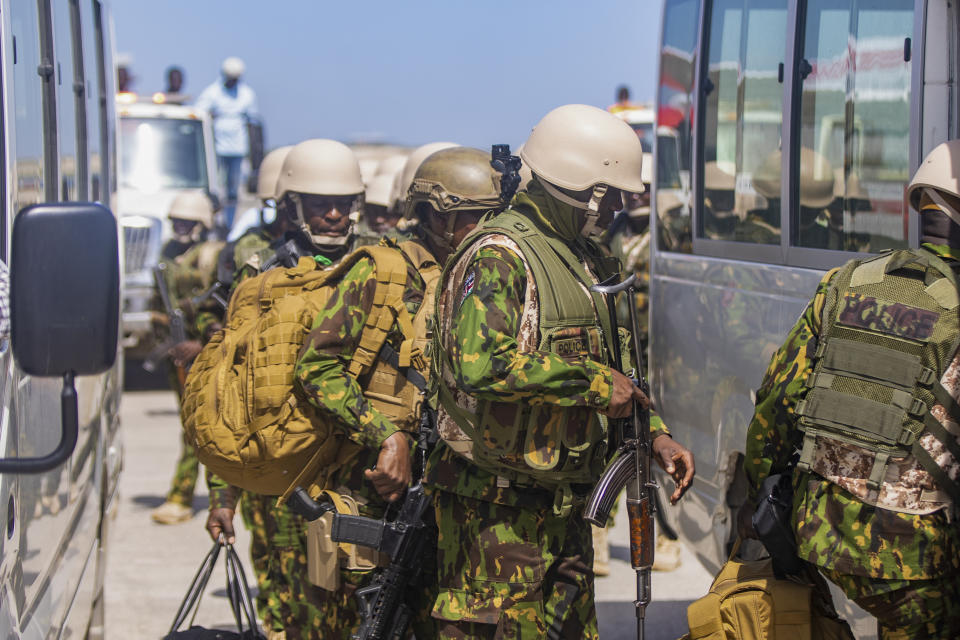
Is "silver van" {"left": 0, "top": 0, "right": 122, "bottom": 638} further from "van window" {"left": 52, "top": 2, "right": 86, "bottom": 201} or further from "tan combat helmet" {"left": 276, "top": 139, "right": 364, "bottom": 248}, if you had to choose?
"tan combat helmet" {"left": 276, "top": 139, "right": 364, "bottom": 248}

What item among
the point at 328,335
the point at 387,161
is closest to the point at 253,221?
the point at 387,161

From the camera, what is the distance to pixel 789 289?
12.7ft

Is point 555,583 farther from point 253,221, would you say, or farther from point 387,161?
point 253,221

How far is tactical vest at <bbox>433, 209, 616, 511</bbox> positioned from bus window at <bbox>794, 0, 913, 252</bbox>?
2.54 feet

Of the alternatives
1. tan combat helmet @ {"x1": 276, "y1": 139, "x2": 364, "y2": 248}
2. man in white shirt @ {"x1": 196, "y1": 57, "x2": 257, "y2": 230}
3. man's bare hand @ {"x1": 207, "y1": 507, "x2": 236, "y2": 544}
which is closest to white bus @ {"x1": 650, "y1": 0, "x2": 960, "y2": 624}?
tan combat helmet @ {"x1": 276, "y1": 139, "x2": 364, "y2": 248}

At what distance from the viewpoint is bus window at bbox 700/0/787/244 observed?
164 inches

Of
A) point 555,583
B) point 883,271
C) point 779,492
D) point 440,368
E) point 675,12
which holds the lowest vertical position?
point 555,583

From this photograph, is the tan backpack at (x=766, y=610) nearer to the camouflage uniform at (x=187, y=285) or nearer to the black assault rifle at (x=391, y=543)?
the black assault rifle at (x=391, y=543)

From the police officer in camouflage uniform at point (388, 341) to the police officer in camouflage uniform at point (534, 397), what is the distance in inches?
7.5

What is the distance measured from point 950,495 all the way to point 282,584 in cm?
239

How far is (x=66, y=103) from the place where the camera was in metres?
4.06

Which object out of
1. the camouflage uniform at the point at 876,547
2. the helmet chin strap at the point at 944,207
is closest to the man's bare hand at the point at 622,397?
the camouflage uniform at the point at 876,547

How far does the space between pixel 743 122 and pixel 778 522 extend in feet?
5.74

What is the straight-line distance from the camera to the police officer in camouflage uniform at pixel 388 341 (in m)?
3.69
